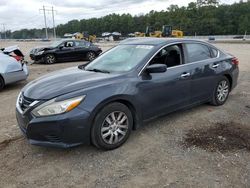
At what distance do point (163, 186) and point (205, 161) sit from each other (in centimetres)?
81

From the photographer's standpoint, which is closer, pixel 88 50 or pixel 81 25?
pixel 88 50

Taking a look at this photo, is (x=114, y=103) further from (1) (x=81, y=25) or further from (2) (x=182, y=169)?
(1) (x=81, y=25)

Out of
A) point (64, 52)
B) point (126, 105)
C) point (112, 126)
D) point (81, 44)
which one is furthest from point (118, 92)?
point (81, 44)

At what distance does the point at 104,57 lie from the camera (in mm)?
4984

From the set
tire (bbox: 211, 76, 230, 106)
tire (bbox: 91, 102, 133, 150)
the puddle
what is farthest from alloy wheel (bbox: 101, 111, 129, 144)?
tire (bbox: 211, 76, 230, 106)

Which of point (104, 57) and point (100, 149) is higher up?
point (104, 57)

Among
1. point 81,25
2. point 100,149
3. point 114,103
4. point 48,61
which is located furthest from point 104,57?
point 81,25

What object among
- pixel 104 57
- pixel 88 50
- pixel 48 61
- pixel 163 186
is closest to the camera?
pixel 163 186

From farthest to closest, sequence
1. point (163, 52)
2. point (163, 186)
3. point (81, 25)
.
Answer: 1. point (81, 25)
2. point (163, 52)
3. point (163, 186)

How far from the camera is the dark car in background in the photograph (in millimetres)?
14789

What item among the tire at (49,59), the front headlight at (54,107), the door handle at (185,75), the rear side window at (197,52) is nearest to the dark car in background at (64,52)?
the tire at (49,59)

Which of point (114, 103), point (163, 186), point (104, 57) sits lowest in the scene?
point (163, 186)

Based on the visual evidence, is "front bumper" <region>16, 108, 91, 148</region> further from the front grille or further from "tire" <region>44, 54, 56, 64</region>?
"tire" <region>44, 54, 56, 64</region>

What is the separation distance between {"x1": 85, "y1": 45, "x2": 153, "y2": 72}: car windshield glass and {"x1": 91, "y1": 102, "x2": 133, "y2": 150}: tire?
0.72m
